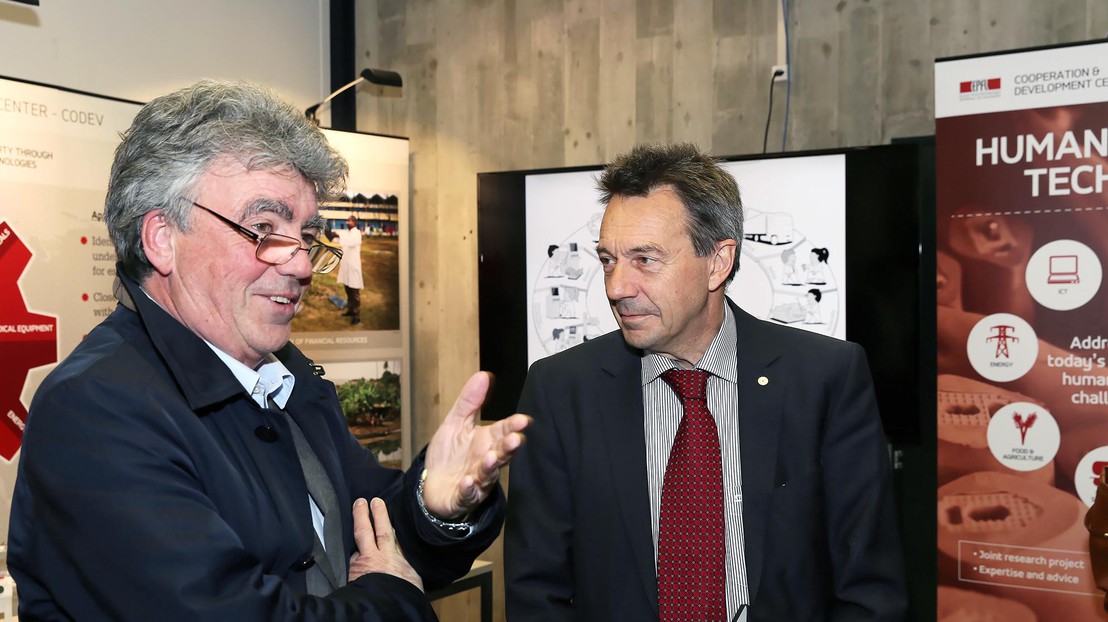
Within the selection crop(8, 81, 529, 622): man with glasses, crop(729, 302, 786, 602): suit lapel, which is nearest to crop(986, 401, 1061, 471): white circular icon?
crop(729, 302, 786, 602): suit lapel

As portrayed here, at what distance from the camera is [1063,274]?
3336 millimetres

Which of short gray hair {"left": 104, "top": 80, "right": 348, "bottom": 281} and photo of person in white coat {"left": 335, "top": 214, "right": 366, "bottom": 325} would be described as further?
photo of person in white coat {"left": 335, "top": 214, "right": 366, "bottom": 325}

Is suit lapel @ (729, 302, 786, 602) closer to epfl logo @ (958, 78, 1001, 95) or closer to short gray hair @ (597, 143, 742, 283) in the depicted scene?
short gray hair @ (597, 143, 742, 283)

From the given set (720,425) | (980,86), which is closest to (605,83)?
(980,86)

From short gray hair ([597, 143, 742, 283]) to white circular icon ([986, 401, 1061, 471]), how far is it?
5.15 feet

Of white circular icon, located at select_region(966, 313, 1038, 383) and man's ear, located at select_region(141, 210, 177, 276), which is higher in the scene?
man's ear, located at select_region(141, 210, 177, 276)

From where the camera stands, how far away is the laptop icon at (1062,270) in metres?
3.31

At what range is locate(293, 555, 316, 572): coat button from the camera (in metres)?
1.47

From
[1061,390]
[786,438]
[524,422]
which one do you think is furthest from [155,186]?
[1061,390]

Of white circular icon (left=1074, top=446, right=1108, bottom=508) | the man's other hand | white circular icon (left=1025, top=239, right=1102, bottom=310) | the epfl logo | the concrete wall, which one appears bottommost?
white circular icon (left=1074, top=446, right=1108, bottom=508)

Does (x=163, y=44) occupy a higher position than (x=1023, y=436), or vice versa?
(x=163, y=44)

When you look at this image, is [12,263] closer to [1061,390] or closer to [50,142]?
[50,142]

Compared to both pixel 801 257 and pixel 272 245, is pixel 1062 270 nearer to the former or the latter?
pixel 801 257

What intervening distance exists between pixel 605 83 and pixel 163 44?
86.3 inches
